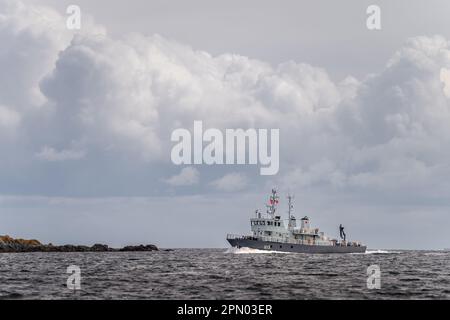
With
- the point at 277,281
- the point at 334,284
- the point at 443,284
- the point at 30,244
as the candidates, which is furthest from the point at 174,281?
the point at 30,244

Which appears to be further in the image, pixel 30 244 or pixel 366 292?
pixel 30 244

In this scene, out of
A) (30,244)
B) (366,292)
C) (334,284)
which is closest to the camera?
(366,292)

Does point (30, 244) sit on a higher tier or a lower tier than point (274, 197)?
lower

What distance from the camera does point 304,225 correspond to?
5531 inches

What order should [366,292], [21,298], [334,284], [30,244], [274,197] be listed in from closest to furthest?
[21,298], [366,292], [334,284], [274,197], [30,244]

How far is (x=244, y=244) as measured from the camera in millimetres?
135750

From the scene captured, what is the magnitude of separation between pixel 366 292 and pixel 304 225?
95.2m

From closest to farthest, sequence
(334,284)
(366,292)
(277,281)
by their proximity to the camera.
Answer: (366,292) → (334,284) → (277,281)

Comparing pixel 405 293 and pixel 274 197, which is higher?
pixel 274 197
